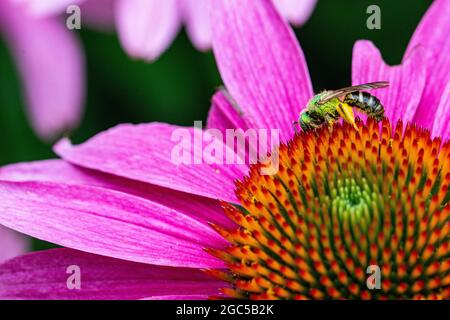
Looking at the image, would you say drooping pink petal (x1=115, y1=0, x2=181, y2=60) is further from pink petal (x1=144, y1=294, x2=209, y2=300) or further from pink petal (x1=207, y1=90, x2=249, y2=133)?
pink petal (x1=144, y1=294, x2=209, y2=300)

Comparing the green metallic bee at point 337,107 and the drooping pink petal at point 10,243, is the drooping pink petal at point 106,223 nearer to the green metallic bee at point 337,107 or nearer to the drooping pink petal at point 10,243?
the green metallic bee at point 337,107

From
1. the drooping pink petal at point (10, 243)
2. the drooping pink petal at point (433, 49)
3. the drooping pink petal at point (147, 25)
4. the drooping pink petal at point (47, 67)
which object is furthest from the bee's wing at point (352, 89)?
the drooping pink petal at point (10, 243)

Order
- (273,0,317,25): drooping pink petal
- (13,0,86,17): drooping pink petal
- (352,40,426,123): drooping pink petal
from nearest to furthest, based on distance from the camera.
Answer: (352,40,426,123): drooping pink petal
(273,0,317,25): drooping pink petal
(13,0,86,17): drooping pink petal

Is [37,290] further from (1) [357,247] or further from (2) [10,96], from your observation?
(2) [10,96]

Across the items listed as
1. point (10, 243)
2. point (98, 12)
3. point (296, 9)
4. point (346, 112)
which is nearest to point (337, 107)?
point (346, 112)

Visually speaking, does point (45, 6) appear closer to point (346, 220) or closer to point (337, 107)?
point (337, 107)

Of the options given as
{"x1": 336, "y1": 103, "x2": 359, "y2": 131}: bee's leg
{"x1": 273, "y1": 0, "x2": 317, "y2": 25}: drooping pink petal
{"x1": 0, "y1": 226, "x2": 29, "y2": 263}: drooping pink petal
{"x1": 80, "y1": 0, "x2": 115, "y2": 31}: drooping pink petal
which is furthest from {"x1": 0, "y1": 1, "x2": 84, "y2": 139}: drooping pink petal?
{"x1": 336, "y1": 103, "x2": 359, "y2": 131}: bee's leg

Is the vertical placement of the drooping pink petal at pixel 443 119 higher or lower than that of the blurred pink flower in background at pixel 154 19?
lower

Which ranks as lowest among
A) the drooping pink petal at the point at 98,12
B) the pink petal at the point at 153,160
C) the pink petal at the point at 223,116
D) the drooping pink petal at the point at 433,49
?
the pink petal at the point at 153,160
